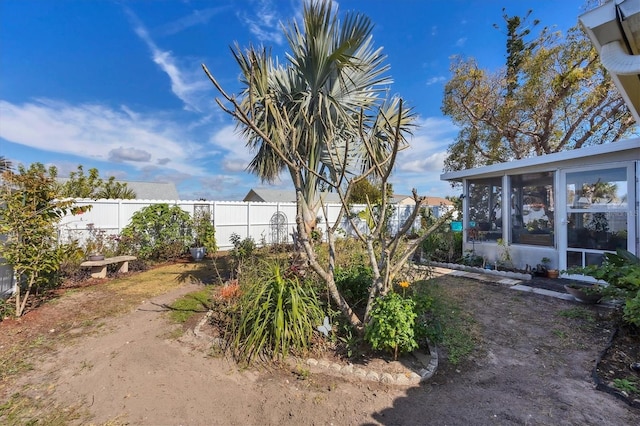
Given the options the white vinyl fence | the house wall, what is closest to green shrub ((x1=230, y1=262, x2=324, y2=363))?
the white vinyl fence

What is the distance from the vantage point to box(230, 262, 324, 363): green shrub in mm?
2836

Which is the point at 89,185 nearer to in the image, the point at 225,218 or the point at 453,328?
the point at 225,218

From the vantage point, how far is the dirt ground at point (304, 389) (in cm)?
205

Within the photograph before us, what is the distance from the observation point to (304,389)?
240 cm

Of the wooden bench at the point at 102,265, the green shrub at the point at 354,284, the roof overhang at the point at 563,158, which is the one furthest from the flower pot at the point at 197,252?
the roof overhang at the point at 563,158

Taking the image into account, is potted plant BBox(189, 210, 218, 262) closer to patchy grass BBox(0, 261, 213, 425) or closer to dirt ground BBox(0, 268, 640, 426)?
patchy grass BBox(0, 261, 213, 425)

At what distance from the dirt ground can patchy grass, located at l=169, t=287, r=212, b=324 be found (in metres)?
0.59

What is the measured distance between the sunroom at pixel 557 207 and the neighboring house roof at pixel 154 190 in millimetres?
22242

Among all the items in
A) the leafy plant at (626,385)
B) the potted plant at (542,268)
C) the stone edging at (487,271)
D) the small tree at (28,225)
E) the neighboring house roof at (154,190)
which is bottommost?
the leafy plant at (626,385)

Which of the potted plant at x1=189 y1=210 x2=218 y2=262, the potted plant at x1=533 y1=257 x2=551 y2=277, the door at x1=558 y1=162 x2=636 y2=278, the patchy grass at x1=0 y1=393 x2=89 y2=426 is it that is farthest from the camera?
the potted plant at x1=189 y1=210 x2=218 y2=262

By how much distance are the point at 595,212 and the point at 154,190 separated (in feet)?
85.2

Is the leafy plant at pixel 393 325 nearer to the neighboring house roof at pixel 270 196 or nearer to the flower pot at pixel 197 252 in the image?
the flower pot at pixel 197 252

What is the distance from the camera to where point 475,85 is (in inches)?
509

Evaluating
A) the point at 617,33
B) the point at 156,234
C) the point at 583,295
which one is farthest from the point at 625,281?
the point at 156,234
